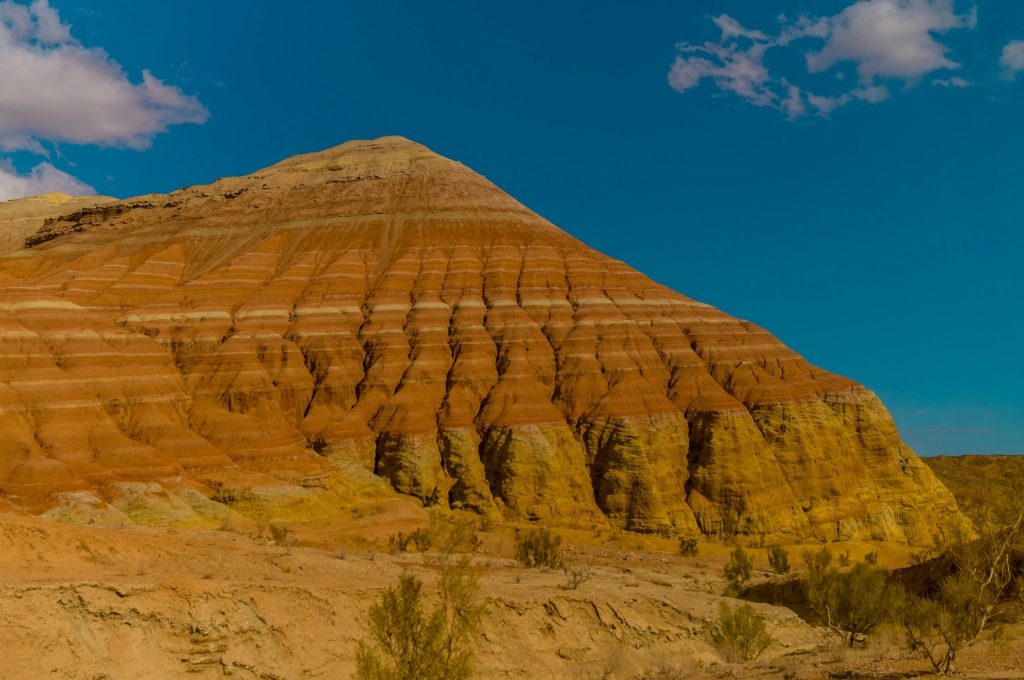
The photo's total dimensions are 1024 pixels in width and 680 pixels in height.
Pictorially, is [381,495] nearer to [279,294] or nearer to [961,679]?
[279,294]

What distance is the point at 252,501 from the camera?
41.2 metres

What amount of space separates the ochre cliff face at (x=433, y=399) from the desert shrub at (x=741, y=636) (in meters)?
24.7

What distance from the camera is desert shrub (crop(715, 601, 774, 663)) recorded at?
882 inches

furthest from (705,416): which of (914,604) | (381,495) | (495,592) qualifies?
(495,592)

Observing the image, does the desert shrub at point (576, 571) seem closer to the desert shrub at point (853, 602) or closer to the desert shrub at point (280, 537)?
the desert shrub at point (853, 602)

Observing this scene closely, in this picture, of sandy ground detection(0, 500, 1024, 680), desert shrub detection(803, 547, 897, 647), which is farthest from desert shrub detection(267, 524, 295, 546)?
desert shrub detection(803, 547, 897, 647)

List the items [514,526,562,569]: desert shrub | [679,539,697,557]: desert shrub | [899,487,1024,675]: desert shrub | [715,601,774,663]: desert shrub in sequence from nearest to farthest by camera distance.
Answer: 1. [899,487,1024,675]: desert shrub
2. [715,601,774,663]: desert shrub
3. [514,526,562,569]: desert shrub
4. [679,539,697,557]: desert shrub

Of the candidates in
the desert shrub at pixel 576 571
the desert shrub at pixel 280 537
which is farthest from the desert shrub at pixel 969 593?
the desert shrub at pixel 280 537

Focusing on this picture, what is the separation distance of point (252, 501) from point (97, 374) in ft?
56.0

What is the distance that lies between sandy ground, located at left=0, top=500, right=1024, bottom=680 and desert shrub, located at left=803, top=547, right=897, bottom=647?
38.4 inches

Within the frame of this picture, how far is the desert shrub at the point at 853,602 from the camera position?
24.2m

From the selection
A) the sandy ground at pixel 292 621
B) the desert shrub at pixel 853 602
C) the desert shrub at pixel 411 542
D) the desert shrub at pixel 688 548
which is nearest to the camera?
the sandy ground at pixel 292 621

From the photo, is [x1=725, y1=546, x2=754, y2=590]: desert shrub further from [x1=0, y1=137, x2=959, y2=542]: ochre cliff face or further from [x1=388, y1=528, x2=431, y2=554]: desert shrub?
[x1=0, y1=137, x2=959, y2=542]: ochre cliff face

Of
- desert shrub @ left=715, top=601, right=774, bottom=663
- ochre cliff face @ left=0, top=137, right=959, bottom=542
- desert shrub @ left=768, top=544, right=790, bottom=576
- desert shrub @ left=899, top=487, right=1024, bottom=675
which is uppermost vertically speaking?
ochre cliff face @ left=0, top=137, right=959, bottom=542
